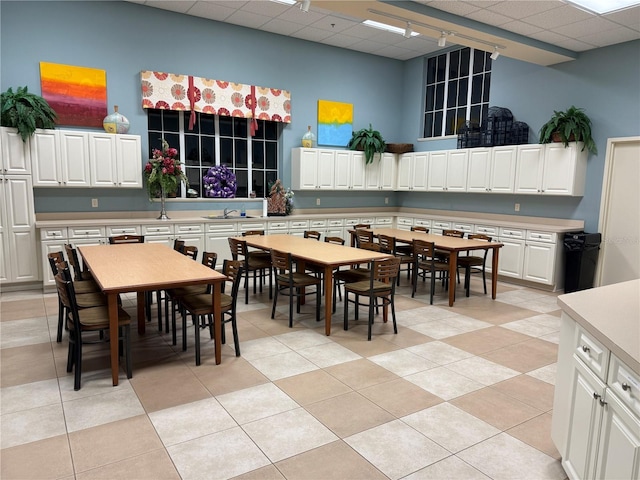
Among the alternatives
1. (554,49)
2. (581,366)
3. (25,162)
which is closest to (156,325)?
(25,162)

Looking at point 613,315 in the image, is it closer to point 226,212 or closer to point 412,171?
point 226,212

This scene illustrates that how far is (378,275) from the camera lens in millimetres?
4660

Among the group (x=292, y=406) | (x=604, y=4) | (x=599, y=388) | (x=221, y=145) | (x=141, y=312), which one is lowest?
(x=292, y=406)

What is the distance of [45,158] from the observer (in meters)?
6.15

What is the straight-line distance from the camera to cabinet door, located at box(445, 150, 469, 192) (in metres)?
8.22

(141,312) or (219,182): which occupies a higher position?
(219,182)

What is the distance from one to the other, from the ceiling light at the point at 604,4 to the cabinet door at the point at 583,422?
15.3 ft

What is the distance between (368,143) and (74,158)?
5.23 metres

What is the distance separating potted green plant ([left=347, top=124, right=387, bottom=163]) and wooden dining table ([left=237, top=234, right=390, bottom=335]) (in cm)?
336

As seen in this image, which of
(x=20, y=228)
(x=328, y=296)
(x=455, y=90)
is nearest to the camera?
(x=328, y=296)

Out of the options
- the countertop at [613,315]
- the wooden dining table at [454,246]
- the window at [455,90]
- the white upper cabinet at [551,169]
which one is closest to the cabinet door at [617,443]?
the countertop at [613,315]

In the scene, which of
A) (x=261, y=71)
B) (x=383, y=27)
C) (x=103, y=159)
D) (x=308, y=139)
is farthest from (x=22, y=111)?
(x=383, y=27)

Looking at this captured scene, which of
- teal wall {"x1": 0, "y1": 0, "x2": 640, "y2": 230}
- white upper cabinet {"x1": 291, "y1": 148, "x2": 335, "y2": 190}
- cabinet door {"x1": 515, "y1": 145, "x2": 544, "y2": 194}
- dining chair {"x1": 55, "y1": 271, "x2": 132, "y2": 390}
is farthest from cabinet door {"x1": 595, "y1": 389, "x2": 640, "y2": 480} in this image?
white upper cabinet {"x1": 291, "y1": 148, "x2": 335, "y2": 190}

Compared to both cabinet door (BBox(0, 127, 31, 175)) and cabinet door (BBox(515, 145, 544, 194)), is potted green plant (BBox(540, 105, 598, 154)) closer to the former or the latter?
cabinet door (BBox(515, 145, 544, 194))
